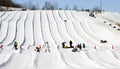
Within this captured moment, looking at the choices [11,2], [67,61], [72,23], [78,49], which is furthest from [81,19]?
[11,2]

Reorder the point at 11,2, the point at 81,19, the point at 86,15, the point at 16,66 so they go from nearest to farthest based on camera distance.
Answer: the point at 16,66 < the point at 81,19 < the point at 86,15 < the point at 11,2

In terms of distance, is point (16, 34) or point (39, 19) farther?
point (39, 19)

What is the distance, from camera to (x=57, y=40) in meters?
46.9

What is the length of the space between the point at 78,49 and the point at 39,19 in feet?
105

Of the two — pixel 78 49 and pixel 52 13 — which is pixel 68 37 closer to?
pixel 78 49

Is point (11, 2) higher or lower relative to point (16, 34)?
higher

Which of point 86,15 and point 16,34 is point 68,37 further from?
point 86,15

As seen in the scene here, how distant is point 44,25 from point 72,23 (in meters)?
4.64

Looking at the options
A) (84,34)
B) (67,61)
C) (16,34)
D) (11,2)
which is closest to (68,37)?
(84,34)

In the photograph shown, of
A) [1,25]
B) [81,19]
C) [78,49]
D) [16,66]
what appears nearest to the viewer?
[16,66]

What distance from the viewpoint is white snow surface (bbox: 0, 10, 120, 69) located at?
27719mm

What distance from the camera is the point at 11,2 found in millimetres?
135875

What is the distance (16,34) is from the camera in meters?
51.9

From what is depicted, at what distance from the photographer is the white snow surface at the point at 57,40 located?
27.7 m
